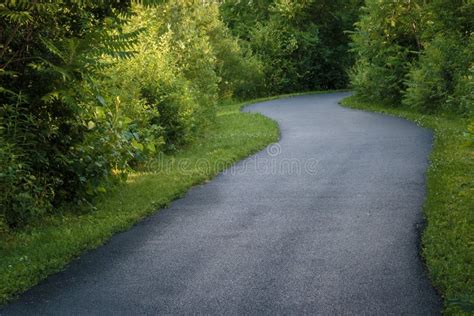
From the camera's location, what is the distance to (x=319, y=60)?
4403 cm

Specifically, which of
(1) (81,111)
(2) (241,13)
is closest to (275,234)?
(1) (81,111)

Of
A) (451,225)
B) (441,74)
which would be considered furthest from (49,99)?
(441,74)

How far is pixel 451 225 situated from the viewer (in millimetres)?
7461

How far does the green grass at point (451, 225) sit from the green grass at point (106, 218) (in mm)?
3944

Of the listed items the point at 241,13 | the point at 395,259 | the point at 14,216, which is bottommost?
the point at 395,259

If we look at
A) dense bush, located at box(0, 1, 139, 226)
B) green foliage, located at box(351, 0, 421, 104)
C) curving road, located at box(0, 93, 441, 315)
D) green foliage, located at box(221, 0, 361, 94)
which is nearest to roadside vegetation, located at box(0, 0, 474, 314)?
dense bush, located at box(0, 1, 139, 226)

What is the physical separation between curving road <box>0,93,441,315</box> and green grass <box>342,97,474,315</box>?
17cm

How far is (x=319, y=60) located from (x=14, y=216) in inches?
1512

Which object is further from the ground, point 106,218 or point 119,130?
point 119,130

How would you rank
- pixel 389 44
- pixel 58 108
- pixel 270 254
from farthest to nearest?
pixel 389 44
pixel 58 108
pixel 270 254

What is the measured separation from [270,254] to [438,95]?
16123mm

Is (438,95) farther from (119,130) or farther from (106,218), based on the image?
(106,218)

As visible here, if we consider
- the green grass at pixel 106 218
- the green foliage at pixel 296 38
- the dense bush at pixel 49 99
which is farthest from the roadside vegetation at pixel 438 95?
the green foliage at pixel 296 38

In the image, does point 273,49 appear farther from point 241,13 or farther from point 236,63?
point 241,13
